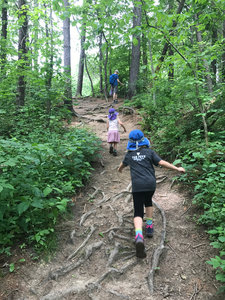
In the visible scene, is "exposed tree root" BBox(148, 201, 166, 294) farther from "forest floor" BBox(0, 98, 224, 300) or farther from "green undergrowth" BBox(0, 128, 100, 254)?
"green undergrowth" BBox(0, 128, 100, 254)

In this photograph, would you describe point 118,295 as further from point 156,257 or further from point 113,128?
point 113,128

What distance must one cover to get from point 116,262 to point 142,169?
63.0 inches

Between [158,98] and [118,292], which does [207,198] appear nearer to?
[118,292]

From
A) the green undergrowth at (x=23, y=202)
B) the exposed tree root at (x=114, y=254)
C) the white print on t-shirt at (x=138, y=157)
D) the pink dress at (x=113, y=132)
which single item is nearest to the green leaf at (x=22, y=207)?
the green undergrowth at (x=23, y=202)

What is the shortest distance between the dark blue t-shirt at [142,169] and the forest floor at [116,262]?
3.44 ft

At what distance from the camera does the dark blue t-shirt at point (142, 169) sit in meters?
3.52

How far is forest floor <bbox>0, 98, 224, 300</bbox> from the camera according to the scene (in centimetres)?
272

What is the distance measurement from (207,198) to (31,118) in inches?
269

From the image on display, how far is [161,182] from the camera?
569 centimetres

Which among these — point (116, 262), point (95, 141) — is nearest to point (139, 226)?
point (116, 262)

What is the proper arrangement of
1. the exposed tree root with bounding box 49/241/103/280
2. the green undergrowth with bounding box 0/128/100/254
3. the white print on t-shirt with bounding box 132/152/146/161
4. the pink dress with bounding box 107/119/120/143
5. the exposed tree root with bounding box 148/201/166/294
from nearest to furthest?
the exposed tree root with bounding box 148/201/166/294 < the exposed tree root with bounding box 49/241/103/280 < the green undergrowth with bounding box 0/128/100/254 < the white print on t-shirt with bounding box 132/152/146/161 < the pink dress with bounding box 107/119/120/143

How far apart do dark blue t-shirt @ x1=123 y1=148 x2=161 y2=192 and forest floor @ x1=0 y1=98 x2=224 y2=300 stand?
105cm

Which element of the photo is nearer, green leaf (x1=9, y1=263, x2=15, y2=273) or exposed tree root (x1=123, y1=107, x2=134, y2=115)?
green leaf (x1=9, y1=263, x2=15, y2=273)

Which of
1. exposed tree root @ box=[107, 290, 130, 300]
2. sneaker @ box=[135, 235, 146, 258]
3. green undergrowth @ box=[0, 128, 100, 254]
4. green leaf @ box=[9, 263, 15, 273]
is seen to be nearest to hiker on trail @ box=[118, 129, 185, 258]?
sneaker @ box=[135, 235, 146, 258]
